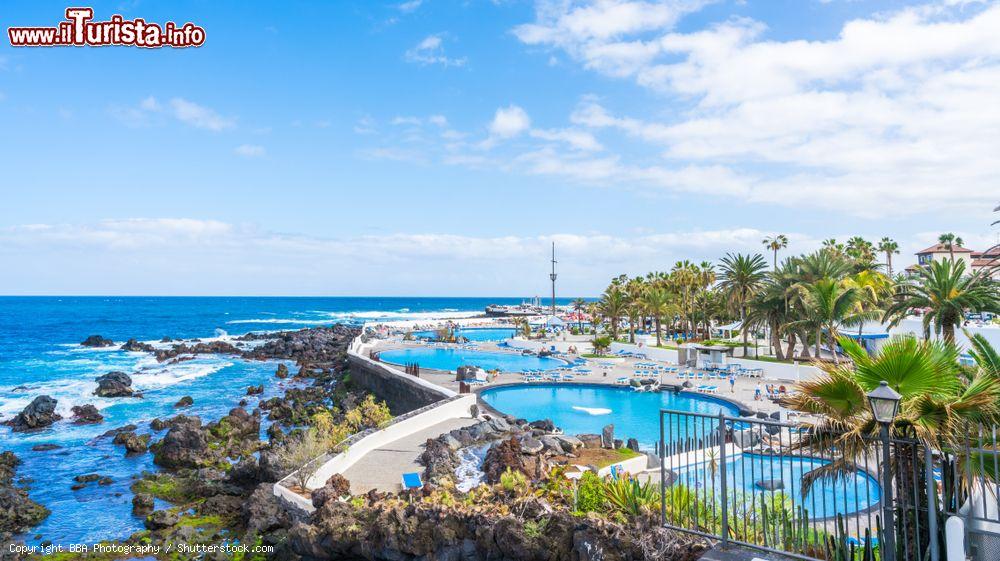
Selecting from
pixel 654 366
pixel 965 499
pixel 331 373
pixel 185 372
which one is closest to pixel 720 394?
pixel 654 366

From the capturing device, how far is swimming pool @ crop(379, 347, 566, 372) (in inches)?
1640

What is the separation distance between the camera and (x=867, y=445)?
19.6ft

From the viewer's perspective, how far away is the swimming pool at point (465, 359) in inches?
1640

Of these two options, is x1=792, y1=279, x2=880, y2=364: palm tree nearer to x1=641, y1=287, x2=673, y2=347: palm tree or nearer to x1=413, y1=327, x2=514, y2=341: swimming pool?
x1=641, y1=287, x2=673, y2=347: palm tree

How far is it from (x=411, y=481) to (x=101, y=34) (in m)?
12.2

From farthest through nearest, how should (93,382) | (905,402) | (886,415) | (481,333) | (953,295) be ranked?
(481,333) < (93,382) < (953,295) < (905,402) < (886,415)

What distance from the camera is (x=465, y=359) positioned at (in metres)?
45.9

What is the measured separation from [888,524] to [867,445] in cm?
81

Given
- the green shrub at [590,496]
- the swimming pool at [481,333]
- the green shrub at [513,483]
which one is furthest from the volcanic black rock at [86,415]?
the swimming pool at [481,333]

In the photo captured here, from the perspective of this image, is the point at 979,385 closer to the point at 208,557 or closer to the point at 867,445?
the point at 867,445

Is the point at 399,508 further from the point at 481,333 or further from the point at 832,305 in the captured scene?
the point at 481,333

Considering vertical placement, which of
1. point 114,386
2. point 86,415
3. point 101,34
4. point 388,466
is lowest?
point 86,415

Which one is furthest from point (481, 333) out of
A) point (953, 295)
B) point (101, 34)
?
point (101, 34)

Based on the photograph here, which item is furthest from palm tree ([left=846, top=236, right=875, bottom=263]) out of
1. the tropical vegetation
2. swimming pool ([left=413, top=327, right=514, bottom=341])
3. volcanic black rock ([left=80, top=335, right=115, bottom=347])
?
volcanic black rock ([left=80, top=335, right=115, bottom=347])
